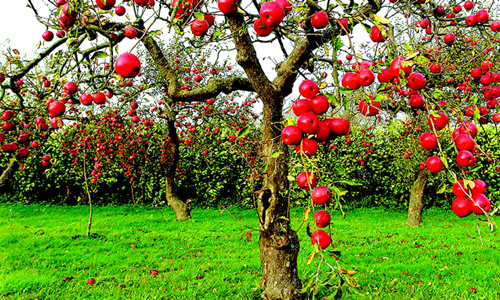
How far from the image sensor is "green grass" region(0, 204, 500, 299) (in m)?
4.06

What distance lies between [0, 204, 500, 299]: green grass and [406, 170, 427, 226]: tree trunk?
1.22 ft

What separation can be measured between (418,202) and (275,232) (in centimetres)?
658

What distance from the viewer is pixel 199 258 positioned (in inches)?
216

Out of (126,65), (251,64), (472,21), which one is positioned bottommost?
(126,65)

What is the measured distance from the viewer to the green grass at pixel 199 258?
13.3ft

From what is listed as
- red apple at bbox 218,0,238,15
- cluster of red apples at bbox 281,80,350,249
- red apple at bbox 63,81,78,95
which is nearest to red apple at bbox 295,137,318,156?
cluster of red apples at bbox 281,80,350,249

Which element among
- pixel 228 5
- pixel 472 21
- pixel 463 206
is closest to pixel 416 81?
pixel 463 206

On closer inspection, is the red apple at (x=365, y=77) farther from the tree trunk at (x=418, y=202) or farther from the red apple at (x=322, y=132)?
the tree trunk at (x=418, y=202)

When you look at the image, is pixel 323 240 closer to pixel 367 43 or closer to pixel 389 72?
pixel 389 72

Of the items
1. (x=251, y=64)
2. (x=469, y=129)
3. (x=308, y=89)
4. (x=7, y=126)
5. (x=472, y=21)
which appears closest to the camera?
(x=308, y=89)

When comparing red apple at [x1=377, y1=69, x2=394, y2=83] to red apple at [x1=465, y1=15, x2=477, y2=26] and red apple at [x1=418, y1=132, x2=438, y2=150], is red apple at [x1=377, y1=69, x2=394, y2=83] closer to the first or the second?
red apple at [x1=418, y1=132, x2=438, y2=150]

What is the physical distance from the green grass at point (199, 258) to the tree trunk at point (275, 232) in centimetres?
62

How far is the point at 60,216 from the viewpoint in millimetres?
9031

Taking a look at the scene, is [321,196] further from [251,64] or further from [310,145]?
[251,64]
